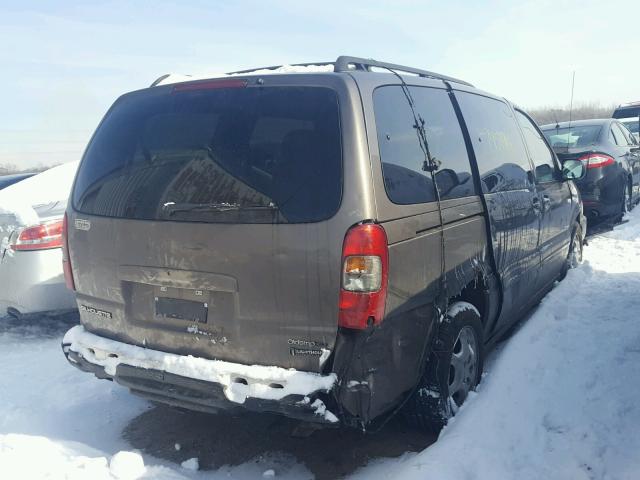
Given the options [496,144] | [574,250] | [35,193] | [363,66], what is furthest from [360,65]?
[574,250]

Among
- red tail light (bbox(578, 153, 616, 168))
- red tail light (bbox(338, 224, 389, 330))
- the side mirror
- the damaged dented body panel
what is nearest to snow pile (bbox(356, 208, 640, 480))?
the damaged dented body panel

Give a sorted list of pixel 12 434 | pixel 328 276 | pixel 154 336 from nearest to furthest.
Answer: pixel 328 276, pixel 154 336, pixel 12 434

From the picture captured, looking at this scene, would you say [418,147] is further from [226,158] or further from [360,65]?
[226,158]

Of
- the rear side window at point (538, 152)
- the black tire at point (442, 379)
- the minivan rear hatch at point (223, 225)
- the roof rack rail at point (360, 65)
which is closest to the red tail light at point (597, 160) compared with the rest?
the rear side window at point (538, 152)

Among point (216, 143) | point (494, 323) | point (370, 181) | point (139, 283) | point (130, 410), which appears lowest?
point (130, 410)

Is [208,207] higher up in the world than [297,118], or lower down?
lower down

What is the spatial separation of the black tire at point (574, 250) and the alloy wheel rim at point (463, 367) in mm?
2727

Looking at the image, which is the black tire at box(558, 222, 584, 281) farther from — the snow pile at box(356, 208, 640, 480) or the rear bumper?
the rear bumper

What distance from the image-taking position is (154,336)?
267 centimetres

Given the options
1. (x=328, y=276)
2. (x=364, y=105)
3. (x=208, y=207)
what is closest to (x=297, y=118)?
(x=364, y=105)

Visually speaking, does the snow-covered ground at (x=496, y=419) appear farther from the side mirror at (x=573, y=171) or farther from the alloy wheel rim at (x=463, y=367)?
the side mirror at (x=573, y=171)

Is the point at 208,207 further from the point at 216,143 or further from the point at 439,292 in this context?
the point at 439,292

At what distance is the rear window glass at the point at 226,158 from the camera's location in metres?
2.33

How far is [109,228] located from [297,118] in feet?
3.81
